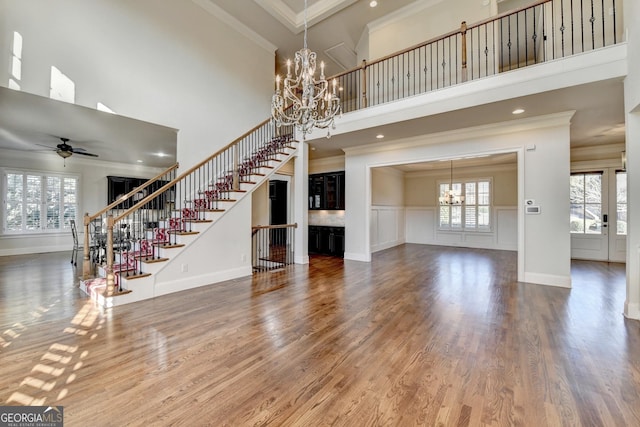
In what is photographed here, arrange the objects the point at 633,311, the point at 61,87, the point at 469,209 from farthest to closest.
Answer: the point at 469,209 → the point at 61,87 → the point at 633,311

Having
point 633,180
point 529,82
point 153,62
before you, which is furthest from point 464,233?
point 153,62

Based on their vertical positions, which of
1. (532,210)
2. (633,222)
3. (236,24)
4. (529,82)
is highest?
(236,24)

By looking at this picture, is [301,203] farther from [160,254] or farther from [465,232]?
[465,232]

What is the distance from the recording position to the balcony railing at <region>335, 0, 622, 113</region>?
444 cm

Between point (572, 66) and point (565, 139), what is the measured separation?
1.51 meters

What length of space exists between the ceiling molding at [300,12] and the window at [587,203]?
7424 millimetres

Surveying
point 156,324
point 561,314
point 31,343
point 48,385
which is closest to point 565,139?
point 561,314

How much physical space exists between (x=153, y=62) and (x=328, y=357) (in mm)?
6219

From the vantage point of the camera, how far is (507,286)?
467 centimetres

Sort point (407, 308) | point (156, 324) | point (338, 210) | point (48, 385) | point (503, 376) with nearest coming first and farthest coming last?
point (48, 385) → point (503, 376) → point (156, 324) → point (407, 308) → point (338, 210)

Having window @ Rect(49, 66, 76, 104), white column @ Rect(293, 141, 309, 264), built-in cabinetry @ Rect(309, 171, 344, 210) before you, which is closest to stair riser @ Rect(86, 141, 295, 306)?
white column @ Rect(293, 141, 309, 264)

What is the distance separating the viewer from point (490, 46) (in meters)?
6.03

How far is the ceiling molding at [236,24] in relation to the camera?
6.26 m

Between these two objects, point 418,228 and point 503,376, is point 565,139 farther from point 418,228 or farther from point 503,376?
point 418,228
